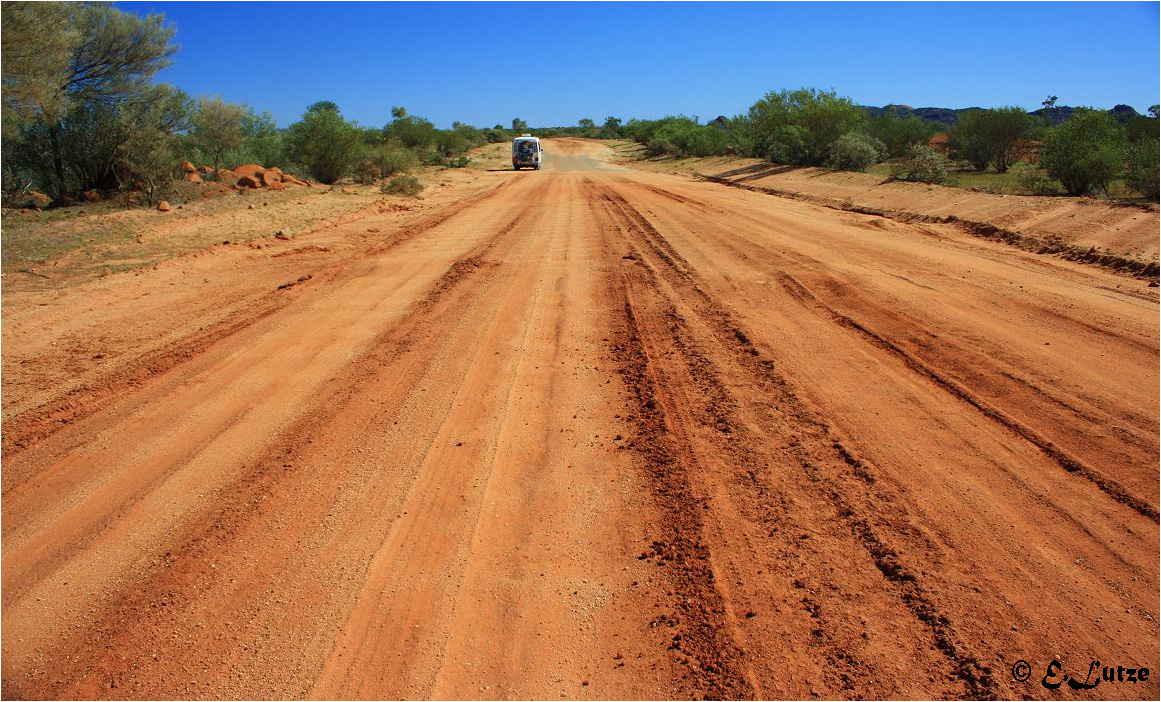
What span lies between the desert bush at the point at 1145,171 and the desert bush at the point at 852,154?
12941mm

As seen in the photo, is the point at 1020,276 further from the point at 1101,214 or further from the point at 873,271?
the point at 1101,214

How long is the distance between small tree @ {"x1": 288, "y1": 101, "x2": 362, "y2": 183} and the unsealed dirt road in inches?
904

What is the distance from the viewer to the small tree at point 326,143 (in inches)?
1178

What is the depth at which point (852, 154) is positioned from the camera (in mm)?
29688

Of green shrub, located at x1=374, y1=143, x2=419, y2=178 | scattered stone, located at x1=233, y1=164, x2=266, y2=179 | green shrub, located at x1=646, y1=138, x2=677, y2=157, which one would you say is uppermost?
green shrub, located at x1=646, y1=138, x2=677, y2=157

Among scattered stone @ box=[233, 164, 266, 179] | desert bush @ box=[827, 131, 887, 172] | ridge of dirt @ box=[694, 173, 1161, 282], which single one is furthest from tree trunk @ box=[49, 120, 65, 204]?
desert bush @ box=[827, 131, 887, 172]

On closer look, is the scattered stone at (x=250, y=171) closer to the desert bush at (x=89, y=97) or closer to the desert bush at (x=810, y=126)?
the desert bush at (x=89, y=97)

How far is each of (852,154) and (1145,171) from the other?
48.6ft

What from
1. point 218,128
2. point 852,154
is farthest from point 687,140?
point 218,128

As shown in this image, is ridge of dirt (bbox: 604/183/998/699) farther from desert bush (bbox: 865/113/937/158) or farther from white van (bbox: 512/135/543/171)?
white van (bbox: 512/135/543/171)

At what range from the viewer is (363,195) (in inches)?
990

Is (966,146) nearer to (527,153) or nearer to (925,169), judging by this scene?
(925,169)

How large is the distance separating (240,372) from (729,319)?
5.52m

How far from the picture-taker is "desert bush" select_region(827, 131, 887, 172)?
29.7 metres
